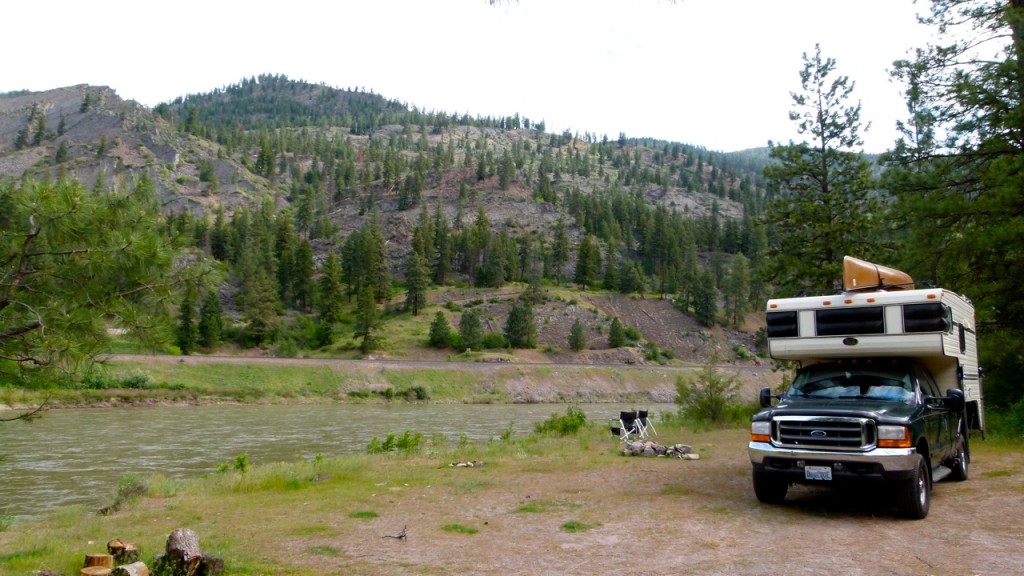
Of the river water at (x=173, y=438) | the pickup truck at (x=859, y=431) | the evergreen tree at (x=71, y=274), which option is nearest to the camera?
the evergreen tree at (x=71, y=274)

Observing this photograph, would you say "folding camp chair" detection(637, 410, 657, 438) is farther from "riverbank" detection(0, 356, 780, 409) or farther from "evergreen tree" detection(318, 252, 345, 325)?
"evergreen tree" detection(318, 252, 345, 325)

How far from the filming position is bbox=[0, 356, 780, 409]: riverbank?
46.2 metres

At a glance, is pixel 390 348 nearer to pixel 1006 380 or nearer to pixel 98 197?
pixel 1006 380

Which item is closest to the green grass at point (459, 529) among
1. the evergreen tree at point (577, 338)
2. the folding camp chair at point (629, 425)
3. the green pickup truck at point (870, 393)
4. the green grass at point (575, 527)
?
the green grass at point (575, 527)

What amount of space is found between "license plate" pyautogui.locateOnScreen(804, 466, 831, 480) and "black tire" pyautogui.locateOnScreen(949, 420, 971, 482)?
391 centimetres

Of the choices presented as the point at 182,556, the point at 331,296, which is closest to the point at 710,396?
the point at 182,556

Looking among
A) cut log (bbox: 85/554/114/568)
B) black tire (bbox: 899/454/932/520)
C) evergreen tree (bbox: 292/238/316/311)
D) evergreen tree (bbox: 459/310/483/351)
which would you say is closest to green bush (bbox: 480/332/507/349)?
evergreen tree (bbox: 459/310/483/351)

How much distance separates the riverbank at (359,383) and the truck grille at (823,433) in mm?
35542

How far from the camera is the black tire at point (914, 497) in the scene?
8250mm

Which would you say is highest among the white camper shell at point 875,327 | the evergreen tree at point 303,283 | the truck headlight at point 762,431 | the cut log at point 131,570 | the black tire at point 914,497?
the evergreen tree at point 303,283

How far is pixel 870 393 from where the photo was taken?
9398 mm

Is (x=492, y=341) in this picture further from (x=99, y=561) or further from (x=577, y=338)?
(x=99, y=561)

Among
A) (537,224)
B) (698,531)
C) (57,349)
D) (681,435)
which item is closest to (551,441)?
(681,435)

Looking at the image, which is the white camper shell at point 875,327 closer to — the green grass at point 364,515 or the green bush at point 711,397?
the green grass at point 364,515
